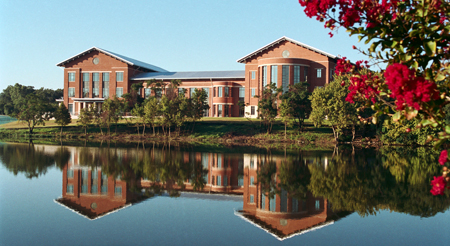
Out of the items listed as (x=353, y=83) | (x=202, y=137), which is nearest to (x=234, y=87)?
(x=202, y=137)

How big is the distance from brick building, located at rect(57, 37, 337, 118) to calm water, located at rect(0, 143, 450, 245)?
1419 inches

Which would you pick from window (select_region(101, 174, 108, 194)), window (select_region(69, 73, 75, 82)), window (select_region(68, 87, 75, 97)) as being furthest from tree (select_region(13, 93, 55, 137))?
window (select_region(101, 174, 108, 194))

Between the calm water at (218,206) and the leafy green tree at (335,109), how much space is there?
1960 cm

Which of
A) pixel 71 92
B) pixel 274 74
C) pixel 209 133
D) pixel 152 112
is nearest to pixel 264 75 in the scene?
pixel 274 74

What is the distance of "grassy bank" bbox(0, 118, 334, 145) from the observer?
45.0 meters

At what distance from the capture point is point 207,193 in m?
14.6

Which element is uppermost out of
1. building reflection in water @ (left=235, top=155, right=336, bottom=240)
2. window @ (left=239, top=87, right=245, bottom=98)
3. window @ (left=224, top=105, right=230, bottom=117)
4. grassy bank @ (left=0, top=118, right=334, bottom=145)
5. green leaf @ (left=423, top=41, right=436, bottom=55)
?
window @ (left=239, top=87, right=245, bottom=98)

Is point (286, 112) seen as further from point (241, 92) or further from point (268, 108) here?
point (241, 92)

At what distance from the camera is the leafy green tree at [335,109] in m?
40.5

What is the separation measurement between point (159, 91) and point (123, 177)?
144 feet

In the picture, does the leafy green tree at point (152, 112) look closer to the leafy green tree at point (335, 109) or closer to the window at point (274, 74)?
the window at point (274, 74)

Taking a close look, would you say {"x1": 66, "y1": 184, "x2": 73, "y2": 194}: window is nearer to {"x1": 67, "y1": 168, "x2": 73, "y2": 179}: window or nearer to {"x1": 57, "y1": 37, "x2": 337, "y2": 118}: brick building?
{"x1": 67, "y1": 168, "x2": 73, "y2": 179}: window

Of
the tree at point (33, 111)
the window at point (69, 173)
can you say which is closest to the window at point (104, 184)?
the window at point (69, 173)

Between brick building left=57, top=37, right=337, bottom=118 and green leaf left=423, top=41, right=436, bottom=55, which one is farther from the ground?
brick building left=57, top=37, right=337, bottom=118
